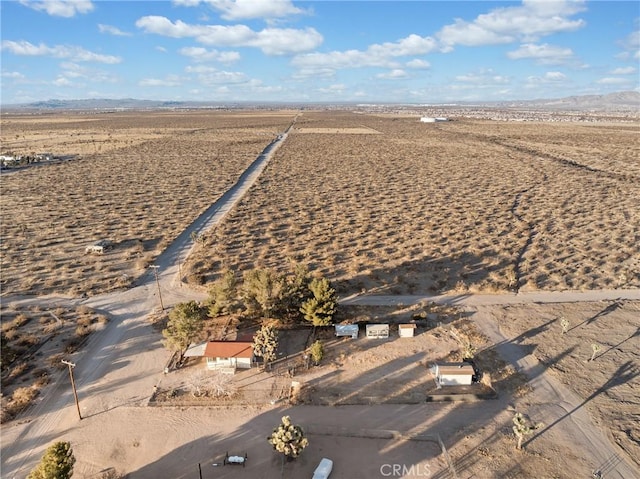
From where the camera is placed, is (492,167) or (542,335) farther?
(492,167)

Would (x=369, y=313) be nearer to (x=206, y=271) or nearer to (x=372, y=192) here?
(x=206, y=271)

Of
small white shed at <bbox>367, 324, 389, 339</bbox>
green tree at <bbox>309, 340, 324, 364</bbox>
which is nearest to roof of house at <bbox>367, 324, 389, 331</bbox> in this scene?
small white shed at <bbox>367, 324, 389, 339</bbox>

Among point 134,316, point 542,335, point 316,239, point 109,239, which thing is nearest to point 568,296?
point 542,335

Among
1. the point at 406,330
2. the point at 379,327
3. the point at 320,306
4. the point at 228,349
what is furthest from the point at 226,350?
the point at 406,330

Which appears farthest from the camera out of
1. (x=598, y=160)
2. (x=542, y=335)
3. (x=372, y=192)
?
(x=598, y=160)

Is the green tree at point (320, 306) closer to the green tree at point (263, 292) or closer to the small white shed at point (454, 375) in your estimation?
the green tree at point (263, 292)

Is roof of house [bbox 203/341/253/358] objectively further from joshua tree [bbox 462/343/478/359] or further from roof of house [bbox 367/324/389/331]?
joshua tree [bbox 462/343/478/359]

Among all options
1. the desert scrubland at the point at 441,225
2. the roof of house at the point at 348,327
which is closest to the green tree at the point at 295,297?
the roof of house at the point at 348,327
